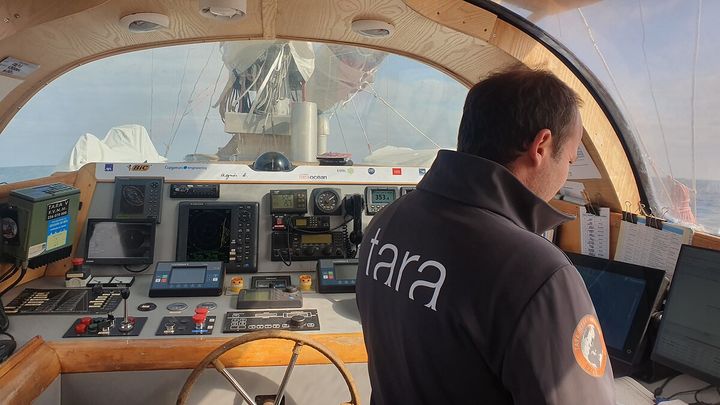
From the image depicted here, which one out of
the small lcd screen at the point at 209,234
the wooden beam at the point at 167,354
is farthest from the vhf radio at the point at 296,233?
the wooden beam at the point at 167,354

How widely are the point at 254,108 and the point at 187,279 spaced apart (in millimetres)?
2595

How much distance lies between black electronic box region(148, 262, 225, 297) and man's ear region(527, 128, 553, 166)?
4.92ft

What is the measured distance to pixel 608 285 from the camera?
162 cm

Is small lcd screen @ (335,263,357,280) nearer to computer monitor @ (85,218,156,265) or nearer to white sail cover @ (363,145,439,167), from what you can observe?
computer monitor @ (85,218,156,265)

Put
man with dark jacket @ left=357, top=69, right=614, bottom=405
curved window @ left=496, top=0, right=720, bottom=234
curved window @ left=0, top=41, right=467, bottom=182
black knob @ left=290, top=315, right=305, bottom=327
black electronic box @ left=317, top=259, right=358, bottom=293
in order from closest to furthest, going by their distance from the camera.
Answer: man with dark jacket @ left=357, top=69, right=614, bottom=405, curved window @ left=496, top=0, right=720, bottom=234, black knob @ left=290, top=315, right=305, bottom=327, black electronic box @ left=317, top=259, right=358, bottom=293, curved window @ left=0, top=41, right=467, bottom=182

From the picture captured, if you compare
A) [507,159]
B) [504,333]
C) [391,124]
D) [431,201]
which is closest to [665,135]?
[507,159]

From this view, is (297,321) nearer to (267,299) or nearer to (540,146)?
(267,299)

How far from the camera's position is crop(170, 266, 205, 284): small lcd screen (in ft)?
6.50

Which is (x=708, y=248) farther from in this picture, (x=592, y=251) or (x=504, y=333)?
(x=504, y=333)

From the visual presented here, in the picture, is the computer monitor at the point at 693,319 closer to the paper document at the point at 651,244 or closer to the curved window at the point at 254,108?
the paper document at the point at 651,244

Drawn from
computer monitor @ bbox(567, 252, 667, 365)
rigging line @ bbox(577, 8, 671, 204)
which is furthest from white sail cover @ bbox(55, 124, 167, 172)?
computer monitor @ bbox(567, 252, 667, 365)

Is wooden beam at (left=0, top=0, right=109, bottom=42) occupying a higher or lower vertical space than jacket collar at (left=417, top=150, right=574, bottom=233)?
higher

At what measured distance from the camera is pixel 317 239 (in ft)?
7.47

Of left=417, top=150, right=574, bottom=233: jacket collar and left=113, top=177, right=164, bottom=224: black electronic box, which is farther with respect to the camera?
left=113, top=177, right=164, bottom=224: black electronic box
